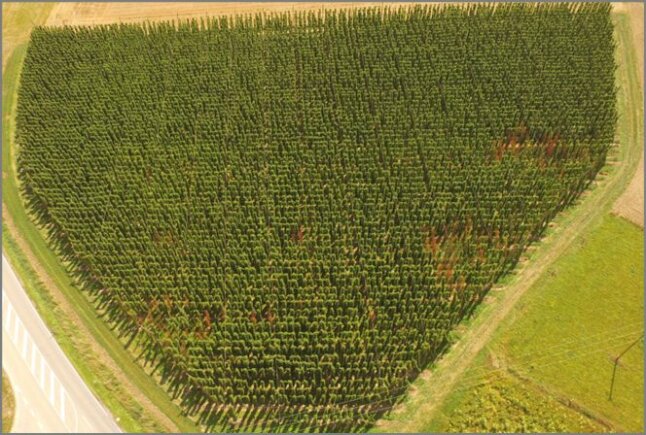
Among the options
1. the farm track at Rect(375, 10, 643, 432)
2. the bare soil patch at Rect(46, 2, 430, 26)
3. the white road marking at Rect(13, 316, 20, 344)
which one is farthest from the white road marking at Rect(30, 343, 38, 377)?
the bare soil patch at Rect(46, 2, 430, 26)

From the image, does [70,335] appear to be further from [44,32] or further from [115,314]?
[44,32]

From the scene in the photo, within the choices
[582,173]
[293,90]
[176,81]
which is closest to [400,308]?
[582,173]

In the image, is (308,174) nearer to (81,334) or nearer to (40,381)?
(81,334)

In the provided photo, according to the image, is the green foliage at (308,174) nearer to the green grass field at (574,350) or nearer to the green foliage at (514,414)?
the green grass field at (574,350)

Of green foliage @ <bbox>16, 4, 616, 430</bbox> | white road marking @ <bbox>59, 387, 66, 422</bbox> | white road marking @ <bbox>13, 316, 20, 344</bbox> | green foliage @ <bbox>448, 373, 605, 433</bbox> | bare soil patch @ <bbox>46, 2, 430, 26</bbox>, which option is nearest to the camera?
green foliage @ <bbox>448, 373, 605, 433</bbox>

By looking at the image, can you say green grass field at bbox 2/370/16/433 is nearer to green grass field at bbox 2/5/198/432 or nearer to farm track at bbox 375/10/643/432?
green grass field at bbox 2/5/198/432
